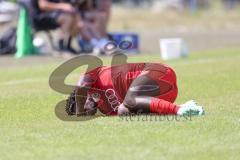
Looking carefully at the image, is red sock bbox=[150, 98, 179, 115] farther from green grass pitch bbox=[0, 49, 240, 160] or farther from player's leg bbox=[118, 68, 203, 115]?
green grass pitch bbox=[0, 49, 240, 160]

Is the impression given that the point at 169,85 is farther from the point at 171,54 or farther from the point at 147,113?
the point at 171,54

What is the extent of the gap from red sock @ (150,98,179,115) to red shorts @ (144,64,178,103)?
0.25m

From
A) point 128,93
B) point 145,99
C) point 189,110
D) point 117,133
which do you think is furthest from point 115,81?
point 117,133

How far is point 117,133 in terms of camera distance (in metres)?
7.87

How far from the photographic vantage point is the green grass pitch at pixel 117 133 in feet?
22.9

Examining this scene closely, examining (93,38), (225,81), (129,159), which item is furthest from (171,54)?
(129,159)

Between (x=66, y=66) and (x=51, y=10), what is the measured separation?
3.13 metres

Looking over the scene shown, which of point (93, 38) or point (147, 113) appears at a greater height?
point (147, 113)

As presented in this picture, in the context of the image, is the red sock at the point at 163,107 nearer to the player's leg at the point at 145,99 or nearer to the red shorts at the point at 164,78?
the player's leg at the point at 145,99

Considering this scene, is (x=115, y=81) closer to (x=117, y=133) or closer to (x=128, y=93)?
(x=128, y=93)

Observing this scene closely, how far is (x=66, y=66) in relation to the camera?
15.6 meters

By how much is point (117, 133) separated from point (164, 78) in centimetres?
130

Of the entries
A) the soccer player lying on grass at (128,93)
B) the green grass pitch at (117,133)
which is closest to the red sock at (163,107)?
the soccer player lying on grass at (128,93)

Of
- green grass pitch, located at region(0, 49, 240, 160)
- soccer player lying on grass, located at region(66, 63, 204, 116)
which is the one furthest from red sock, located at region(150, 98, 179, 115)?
green grass pitch, located at region(0, 49, 240, 160)
